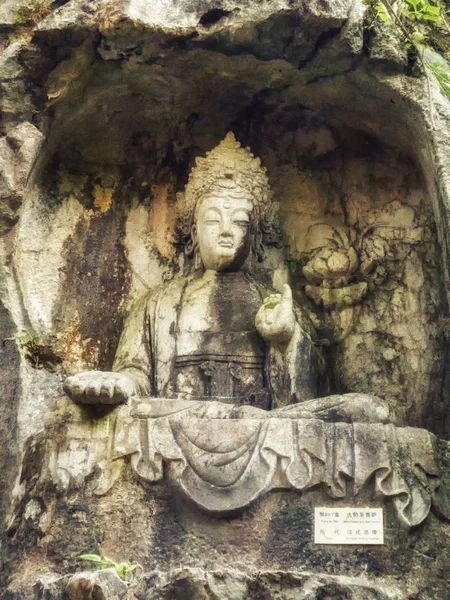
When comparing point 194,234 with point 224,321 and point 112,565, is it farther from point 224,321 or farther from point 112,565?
point 112,565

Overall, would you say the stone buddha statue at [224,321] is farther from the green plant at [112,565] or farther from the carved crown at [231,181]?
the green plant at [112,565]

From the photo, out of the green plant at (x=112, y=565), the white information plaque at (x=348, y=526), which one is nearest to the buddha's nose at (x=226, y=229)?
the white information plaque at (x=348, y=526)

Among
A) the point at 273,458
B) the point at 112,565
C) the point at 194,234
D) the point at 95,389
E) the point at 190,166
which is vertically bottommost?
the point at 112,565

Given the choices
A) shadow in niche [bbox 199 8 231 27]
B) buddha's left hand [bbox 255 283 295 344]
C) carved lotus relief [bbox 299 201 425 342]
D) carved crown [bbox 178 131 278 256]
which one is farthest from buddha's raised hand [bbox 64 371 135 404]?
shadow in niche [bbox 199 8 231 27]

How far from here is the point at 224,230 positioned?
6.74 m

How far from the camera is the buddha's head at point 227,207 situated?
22.2 ft

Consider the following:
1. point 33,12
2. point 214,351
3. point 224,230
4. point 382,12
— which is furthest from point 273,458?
point 33,12

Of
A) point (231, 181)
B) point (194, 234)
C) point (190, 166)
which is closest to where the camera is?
point (231, 181)

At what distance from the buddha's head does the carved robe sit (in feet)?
0.63

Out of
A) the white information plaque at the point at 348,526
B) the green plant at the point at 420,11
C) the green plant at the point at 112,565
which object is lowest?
the green plant at the point at 112,565

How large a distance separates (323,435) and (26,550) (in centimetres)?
169

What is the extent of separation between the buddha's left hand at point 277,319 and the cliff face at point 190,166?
69 cm

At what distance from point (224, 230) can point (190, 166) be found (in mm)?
713

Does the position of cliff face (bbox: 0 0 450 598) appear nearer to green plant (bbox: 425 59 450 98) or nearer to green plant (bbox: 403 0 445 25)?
green plant (bbox: 425 59 450 98)
